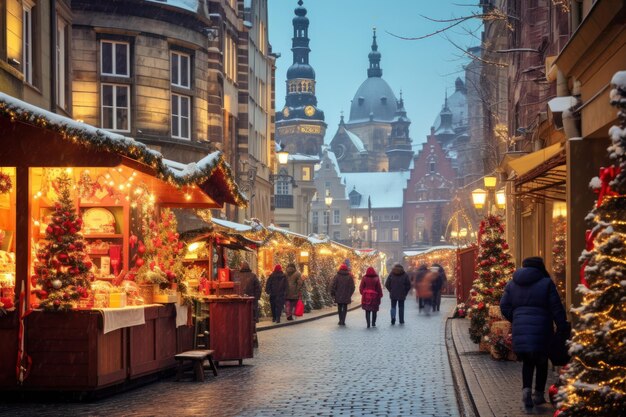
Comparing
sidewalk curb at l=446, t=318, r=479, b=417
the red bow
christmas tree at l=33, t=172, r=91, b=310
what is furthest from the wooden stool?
the red bow

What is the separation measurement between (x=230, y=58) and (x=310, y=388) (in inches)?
1214

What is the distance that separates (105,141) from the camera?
14.5m

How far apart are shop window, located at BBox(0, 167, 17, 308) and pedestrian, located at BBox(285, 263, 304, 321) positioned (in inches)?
667

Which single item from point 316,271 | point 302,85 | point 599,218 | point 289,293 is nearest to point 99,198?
point 599,218

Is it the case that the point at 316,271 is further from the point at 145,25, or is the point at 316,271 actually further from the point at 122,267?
the point at 122,267

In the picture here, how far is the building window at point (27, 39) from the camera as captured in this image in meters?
21.7

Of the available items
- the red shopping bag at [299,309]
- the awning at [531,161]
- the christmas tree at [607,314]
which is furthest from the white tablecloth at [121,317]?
the red shopping bag at [299,309]

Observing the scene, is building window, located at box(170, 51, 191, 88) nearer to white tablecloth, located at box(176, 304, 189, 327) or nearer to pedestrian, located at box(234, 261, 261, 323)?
pedestrian, located at box(234, 261, 261, 323)

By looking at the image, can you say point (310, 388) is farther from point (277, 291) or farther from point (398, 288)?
point (398, 288)

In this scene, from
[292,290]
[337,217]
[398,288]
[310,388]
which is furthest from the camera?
[337,217]

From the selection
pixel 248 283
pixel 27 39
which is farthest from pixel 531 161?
pixel 248 283

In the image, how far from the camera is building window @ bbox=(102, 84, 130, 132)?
3153 cm

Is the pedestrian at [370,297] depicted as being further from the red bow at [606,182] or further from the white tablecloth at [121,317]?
the red bow at [606,182]

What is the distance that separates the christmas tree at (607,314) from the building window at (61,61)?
748 inches
